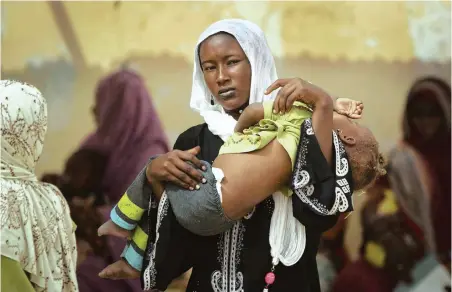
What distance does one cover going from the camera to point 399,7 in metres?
2.46

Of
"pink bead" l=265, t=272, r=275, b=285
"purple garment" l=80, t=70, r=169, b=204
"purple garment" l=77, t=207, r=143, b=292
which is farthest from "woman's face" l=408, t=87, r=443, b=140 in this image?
"pink bead" l=265, t=272, r=275, b=285

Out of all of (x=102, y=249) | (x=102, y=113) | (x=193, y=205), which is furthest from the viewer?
(x=102, y=113)

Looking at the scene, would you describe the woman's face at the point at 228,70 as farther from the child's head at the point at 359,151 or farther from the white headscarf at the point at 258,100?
the child's head at the point at 359,151

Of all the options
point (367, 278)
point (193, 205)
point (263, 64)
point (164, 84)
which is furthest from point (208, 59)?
point (367, 278)

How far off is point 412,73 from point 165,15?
1.01m

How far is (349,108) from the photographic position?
124 centimetres

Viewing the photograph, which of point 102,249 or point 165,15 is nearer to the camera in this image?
point 102,249

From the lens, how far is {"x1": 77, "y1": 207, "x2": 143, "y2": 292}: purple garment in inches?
84.7

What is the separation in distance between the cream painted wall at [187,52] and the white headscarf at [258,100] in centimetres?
95

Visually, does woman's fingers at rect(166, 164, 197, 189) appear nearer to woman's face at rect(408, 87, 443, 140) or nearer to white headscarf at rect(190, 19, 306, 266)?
white headscarf at rect(190, 19, 306, 266)

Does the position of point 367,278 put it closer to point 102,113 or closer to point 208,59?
point 102,113

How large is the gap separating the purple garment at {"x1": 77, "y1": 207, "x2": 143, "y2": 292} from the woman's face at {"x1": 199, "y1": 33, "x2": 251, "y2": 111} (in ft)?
3.39

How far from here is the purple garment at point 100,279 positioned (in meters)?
2.15

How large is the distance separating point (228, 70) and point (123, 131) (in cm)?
110
